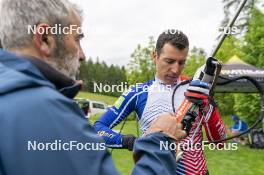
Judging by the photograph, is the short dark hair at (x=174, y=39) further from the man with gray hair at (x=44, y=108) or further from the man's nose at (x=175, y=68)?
the man with gray hair at (x=44, y=108)

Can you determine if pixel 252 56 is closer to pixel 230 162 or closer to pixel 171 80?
pixel 230 162

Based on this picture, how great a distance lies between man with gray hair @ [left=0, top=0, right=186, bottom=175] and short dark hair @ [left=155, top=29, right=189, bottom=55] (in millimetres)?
1624

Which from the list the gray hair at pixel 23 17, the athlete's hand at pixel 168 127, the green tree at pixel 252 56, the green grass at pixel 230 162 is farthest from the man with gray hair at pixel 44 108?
the green tree at pixel 252 56

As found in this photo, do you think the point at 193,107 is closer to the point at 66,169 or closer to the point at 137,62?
the point at 66,169

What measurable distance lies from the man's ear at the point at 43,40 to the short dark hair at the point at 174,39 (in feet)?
5.67

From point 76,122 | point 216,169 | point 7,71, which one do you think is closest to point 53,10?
point 7,71

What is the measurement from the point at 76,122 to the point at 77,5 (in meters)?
0.57

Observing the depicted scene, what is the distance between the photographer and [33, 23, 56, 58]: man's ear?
1.39 m

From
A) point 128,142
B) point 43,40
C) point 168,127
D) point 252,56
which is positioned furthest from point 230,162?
point 43,40

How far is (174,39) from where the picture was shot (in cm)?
306

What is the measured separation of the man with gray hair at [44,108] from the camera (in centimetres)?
114

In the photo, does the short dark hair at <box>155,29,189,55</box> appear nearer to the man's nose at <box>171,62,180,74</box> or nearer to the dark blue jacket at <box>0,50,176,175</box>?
the man's nose at <box>171,62,180,74</box>

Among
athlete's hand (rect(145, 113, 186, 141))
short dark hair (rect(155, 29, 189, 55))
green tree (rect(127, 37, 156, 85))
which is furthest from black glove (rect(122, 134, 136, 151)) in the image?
green tree (rect(127, 37, 156, 85))

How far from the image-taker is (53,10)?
1.41m
